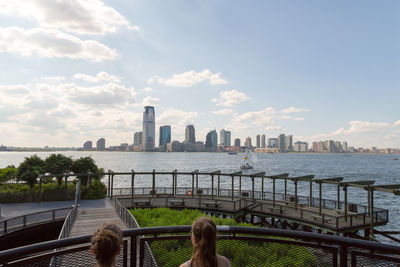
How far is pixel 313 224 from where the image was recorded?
68.9ft

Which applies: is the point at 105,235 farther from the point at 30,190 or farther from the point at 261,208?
the point at 30,190

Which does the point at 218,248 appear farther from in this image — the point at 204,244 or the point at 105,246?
the point at 105,246

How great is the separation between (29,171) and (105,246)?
32287 millimetres

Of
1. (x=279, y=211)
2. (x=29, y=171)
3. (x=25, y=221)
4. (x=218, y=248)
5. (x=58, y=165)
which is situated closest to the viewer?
(x=218, y=248)

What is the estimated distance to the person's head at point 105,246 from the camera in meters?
2.56

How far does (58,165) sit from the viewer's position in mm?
32188

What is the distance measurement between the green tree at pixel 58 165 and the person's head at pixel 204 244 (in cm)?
3285

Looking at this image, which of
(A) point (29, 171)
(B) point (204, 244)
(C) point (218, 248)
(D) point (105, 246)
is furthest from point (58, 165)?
(B) point (204, 244)

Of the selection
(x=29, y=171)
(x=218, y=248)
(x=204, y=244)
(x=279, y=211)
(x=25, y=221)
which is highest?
(x=204, y=244)

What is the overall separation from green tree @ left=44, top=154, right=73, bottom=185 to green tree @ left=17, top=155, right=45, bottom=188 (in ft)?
3.18

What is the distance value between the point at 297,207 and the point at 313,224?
17.5 ft

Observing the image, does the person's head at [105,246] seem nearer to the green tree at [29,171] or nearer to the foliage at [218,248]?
the foliage at [218,248]

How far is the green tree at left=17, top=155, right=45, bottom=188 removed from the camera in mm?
29406

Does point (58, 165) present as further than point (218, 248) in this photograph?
Yes
